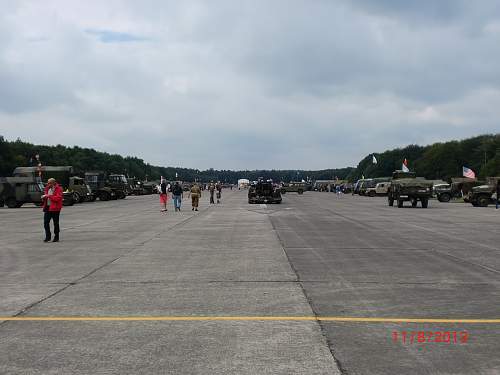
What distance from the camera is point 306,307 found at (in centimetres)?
694

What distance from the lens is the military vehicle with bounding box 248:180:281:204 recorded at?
43312 mm

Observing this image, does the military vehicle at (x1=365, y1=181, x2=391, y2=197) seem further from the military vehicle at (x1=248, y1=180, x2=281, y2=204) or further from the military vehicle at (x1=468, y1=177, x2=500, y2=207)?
the military vehicle at (x1=468, y1=177, x2=500, y2=207)

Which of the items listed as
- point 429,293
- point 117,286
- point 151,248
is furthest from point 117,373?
point 151,248

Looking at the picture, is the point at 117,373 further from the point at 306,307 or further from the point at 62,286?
the point at 62,286

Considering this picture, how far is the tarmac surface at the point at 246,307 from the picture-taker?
4.83 m

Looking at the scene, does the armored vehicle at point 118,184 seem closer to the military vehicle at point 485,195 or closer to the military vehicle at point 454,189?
the military vehicle at point 454,189

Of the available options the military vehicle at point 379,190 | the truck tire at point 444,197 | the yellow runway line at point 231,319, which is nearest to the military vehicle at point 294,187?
the military vehicle at point 379,190

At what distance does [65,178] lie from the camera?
45.4 metres

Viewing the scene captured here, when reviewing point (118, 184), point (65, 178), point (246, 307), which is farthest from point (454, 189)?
point (246, 307)

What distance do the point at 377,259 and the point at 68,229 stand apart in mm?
12243

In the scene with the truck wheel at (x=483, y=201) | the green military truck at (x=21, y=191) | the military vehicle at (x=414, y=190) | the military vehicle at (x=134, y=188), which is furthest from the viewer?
the military vehicle at (x=134, y=188)

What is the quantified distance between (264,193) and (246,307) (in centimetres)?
3707
